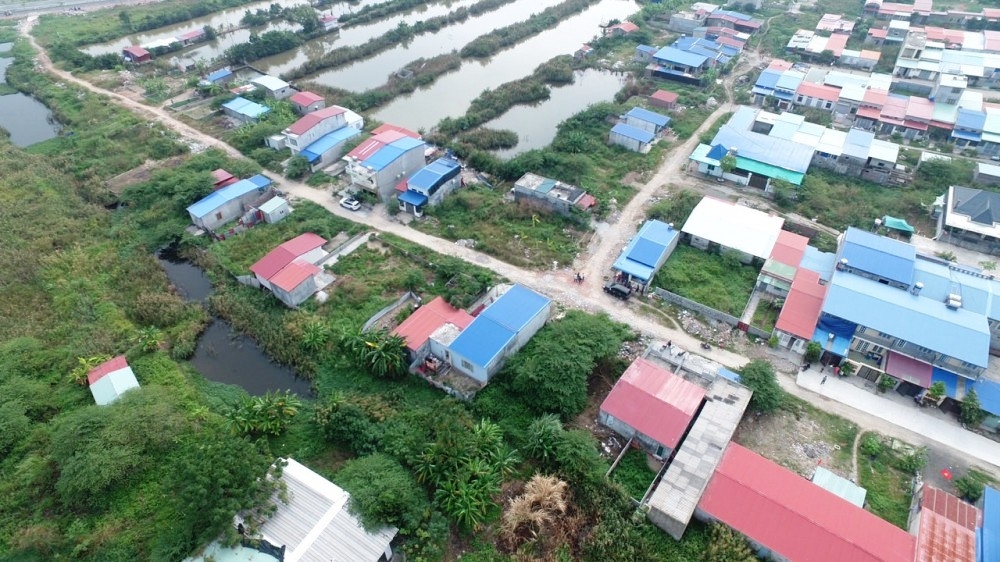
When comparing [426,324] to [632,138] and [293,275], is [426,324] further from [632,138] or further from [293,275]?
[632,138]

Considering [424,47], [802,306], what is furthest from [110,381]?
Result: [424,47]

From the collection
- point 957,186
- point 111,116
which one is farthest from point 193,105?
point 957,186

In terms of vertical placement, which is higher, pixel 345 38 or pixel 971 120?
pixel 345 38

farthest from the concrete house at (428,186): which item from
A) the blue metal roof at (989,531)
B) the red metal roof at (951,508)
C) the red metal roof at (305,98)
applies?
the blue metal roof at (989,531)

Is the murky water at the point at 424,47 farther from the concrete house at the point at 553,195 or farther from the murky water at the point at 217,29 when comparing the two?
the concrete house at the point at 553,195

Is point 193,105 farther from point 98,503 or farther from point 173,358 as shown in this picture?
point 98,503

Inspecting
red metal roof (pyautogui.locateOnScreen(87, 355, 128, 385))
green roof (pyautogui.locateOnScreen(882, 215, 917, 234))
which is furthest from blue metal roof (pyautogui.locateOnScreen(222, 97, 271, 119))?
green roof (pyautogui.locateOnScreen(882, 215, 917, 234))
